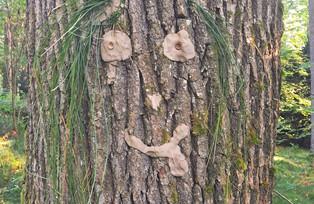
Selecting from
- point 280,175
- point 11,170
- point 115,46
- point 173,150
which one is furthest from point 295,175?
point 115,46

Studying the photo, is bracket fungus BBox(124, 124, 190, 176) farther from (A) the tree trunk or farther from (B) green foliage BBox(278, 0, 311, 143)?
(B) green foliage BBox(278, 0, 311, 143)

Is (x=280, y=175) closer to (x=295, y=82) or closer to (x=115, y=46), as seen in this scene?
(x=295, y=82)

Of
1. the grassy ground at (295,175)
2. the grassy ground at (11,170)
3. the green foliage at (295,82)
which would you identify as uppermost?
the green foliage at (295,82)

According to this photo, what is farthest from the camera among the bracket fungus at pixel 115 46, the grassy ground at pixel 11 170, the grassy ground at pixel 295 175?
the grassy ground at pixel 295 175

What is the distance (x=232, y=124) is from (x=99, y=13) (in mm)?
547

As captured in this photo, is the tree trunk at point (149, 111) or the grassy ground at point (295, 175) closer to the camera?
the tree trunk at point (149, 111)

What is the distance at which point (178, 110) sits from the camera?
127cm

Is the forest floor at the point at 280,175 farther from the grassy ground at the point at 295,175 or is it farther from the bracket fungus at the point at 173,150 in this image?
the bracket fungus at the point at 173,150

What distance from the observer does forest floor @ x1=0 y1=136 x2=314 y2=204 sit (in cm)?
450

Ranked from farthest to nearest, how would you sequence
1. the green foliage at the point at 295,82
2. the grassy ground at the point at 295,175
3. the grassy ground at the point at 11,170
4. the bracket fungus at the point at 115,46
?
the green foliage at the point at 295,82
the grassy ground at the point at 295,175
the grassy ground at the point at 11,170
the bracket fungus at the point at 115,46

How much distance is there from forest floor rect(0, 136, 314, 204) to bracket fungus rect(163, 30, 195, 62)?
9.05 ft

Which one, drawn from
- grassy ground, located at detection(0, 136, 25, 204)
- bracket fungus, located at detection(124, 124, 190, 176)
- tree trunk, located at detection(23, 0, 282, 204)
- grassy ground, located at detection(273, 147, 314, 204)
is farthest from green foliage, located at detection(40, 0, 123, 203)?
grassy ground, located at detection(0, 136, 25, 204)

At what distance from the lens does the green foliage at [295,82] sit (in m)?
5.68

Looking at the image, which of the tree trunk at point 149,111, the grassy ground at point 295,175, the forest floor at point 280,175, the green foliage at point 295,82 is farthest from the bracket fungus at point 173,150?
the green foliage at point 295,82
